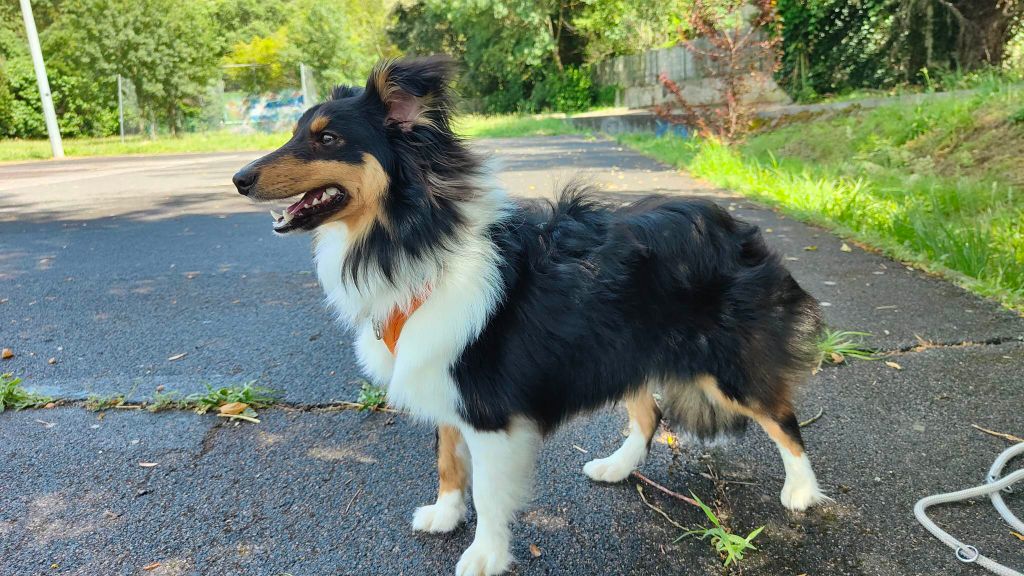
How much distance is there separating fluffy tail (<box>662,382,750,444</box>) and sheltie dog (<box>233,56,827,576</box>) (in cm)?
11

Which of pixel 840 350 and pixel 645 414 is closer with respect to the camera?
pixel 645 414

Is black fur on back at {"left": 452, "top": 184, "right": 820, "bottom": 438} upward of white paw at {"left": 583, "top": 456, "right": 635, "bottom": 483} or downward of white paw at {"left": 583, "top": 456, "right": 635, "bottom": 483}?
upward

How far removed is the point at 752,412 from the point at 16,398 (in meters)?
3.97

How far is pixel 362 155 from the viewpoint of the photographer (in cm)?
234

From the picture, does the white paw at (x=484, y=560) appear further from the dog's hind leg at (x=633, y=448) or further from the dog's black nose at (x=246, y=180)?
the dog's black nose at (x=246, y=180)

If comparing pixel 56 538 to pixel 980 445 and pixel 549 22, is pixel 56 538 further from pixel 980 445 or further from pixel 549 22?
pixel 549 22

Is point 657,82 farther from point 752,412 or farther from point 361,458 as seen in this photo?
point 361,458

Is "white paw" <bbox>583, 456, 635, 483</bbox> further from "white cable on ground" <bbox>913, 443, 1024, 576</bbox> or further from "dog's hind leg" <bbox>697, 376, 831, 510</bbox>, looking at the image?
"white cable on ground" <bbox>913, 443, 1024, 576</bbox>

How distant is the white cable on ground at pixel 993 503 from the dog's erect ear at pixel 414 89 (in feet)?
7.97

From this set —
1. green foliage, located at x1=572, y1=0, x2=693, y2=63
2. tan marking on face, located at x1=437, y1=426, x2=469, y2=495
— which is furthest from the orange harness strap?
green foliage, located at x1=572, y1=0, x2=693, y2=63

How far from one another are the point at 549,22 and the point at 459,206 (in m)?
30.5

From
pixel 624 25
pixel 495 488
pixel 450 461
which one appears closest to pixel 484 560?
pixel 495 488

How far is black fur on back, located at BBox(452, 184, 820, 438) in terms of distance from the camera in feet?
7.64

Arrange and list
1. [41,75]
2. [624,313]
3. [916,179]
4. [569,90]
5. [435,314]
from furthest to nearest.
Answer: [569,90] → [41,75] → [916,179] → [624,313] → [435,314]
